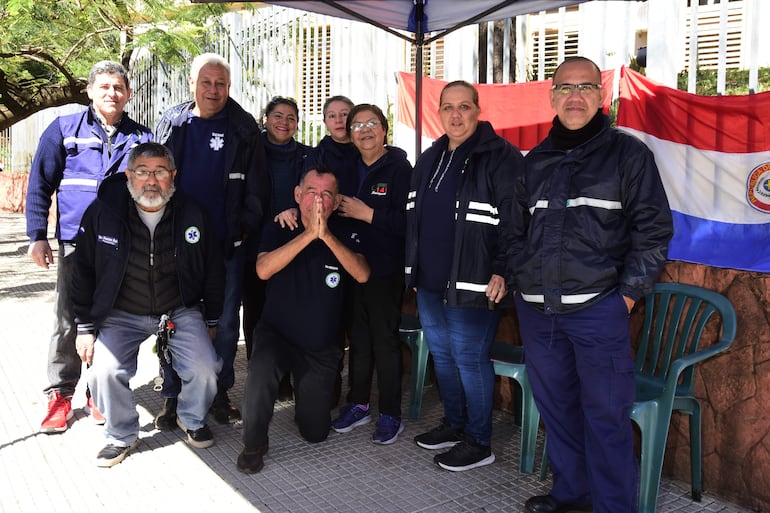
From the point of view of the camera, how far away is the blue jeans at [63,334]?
4082 mm

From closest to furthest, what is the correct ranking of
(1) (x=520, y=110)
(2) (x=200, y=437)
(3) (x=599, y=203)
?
(3) (x=599, y=203) < (2) (x=200, y=437) < (1) (x=520, y=110)

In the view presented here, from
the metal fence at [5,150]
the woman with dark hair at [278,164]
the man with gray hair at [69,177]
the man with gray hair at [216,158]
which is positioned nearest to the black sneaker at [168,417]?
the man with gray hair at [216,158]

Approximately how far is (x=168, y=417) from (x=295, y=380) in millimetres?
816

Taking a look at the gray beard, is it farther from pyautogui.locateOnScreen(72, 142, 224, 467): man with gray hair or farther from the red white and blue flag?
the red white and blue flag

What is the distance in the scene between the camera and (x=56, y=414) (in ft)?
13.2

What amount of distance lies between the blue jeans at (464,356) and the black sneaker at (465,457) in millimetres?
42

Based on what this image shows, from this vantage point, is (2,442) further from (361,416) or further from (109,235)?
(361,416)

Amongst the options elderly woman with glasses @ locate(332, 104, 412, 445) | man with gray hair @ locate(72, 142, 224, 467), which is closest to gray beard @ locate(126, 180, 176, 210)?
man with gray hair @ locate(72, 142, 224, 467)

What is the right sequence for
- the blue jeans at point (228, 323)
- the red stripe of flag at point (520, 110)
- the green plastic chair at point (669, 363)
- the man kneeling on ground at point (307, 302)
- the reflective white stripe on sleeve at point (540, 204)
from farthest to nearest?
the red stripe of flag at point (520, 110) → the blue jeans at point (228, 323) → the man kneeling on ground at point (307, 302) → the green plastic chair at point (669, 363) → the reflective white stripe on sleeve at point (540, 204)

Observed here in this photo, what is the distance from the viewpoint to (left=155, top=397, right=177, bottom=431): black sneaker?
13.4ft

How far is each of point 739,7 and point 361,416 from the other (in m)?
3.16

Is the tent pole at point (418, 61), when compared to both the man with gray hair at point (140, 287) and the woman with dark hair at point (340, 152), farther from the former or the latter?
the man with gray hair at point (140, 287)

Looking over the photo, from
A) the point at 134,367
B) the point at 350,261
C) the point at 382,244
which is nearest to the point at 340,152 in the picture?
the point at 382,244

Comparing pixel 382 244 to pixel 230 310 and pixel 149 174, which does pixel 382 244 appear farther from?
pixel 149 174
